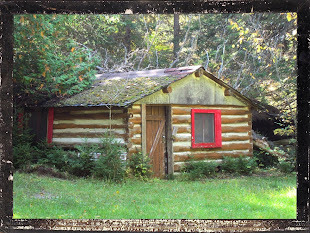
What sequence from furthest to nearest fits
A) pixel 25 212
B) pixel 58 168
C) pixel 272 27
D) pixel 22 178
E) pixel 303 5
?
1. pixel 272 27
2. pixel 58 168
3. pixel 22 178
4. pixel 25 212
5. pixel 303 5

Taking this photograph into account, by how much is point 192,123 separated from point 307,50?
31.3ft

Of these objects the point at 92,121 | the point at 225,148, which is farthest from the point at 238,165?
the point at 92,121

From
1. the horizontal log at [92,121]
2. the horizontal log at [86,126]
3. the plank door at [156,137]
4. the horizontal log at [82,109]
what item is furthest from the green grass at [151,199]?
the horizontal log at [82,109]

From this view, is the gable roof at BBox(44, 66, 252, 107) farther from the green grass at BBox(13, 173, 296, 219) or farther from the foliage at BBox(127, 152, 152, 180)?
the green grass at BBox(13, 173, 296, 219)

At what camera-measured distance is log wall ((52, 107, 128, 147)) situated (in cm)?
1280

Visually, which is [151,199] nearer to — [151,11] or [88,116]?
[151,11]

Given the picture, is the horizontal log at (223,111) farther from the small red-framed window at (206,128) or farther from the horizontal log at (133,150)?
the horizontal log at (133,150)

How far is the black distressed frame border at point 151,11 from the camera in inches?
177

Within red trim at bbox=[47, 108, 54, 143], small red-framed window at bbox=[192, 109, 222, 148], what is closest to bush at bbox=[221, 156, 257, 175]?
small red-framed window at bbox=[192, 109, 222, 148]

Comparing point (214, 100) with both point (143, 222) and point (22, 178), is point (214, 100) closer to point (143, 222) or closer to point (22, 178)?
point (22, 178)

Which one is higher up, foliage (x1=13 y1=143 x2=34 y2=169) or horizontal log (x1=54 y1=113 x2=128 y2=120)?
horizontal log (x1=54 y1=113 x2=128 y2=120)

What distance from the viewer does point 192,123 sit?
14078 mm

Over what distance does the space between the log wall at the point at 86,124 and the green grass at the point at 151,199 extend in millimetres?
2184

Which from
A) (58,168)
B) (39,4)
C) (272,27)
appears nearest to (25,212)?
(39,4)
